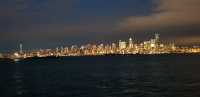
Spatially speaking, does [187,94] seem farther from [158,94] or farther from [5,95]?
[5,95]

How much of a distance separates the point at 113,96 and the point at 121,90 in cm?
872

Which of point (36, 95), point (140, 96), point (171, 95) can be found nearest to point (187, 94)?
point (171, 95)

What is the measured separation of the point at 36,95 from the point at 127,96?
16.5 meters

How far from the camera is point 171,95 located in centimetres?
6088

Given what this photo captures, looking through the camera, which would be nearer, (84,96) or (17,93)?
(84,96)

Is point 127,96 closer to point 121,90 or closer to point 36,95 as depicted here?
point 121,90

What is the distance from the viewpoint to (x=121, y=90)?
233 ft

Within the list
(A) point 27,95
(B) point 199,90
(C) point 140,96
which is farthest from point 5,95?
(B) point 199,90

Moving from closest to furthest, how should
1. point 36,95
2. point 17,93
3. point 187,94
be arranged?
point 187,94 < point 36,95 < point 17,93

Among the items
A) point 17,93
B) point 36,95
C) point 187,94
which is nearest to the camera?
point 187,94

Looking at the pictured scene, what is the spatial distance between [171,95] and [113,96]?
9490mm

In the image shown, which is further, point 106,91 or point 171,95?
point 106,91

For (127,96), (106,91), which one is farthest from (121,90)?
(127,96)

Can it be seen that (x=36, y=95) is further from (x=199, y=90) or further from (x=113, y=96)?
(x=199, y=90)
